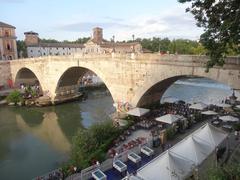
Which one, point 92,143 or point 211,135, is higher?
point 211,135

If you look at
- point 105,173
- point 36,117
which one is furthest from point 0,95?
point 105,173

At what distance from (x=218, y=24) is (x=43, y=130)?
17.6 meters

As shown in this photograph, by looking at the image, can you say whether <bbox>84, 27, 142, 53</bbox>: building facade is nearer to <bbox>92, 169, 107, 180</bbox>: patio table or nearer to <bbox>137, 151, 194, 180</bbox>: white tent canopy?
<bbox>92, 169, 107, 180</bbox>: patio table

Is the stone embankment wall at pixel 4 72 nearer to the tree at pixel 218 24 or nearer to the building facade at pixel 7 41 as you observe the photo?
the building facade at pixel 7 41

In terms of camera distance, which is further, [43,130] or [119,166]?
[43,130]

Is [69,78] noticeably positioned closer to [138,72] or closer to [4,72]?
[138,72]

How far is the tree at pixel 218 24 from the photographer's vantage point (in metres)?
7.85

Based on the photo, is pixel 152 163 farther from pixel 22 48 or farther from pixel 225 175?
pixel 22 48

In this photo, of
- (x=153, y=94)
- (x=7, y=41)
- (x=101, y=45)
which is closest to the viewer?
(x=153, y=94)

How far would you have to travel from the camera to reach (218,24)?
848cm

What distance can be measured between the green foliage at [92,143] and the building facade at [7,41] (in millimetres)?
39774

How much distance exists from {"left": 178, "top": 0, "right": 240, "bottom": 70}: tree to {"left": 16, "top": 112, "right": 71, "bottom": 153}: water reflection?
39.1 feet

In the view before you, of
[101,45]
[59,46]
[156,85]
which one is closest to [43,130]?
→ [156,85]

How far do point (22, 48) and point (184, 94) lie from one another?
42107mm
